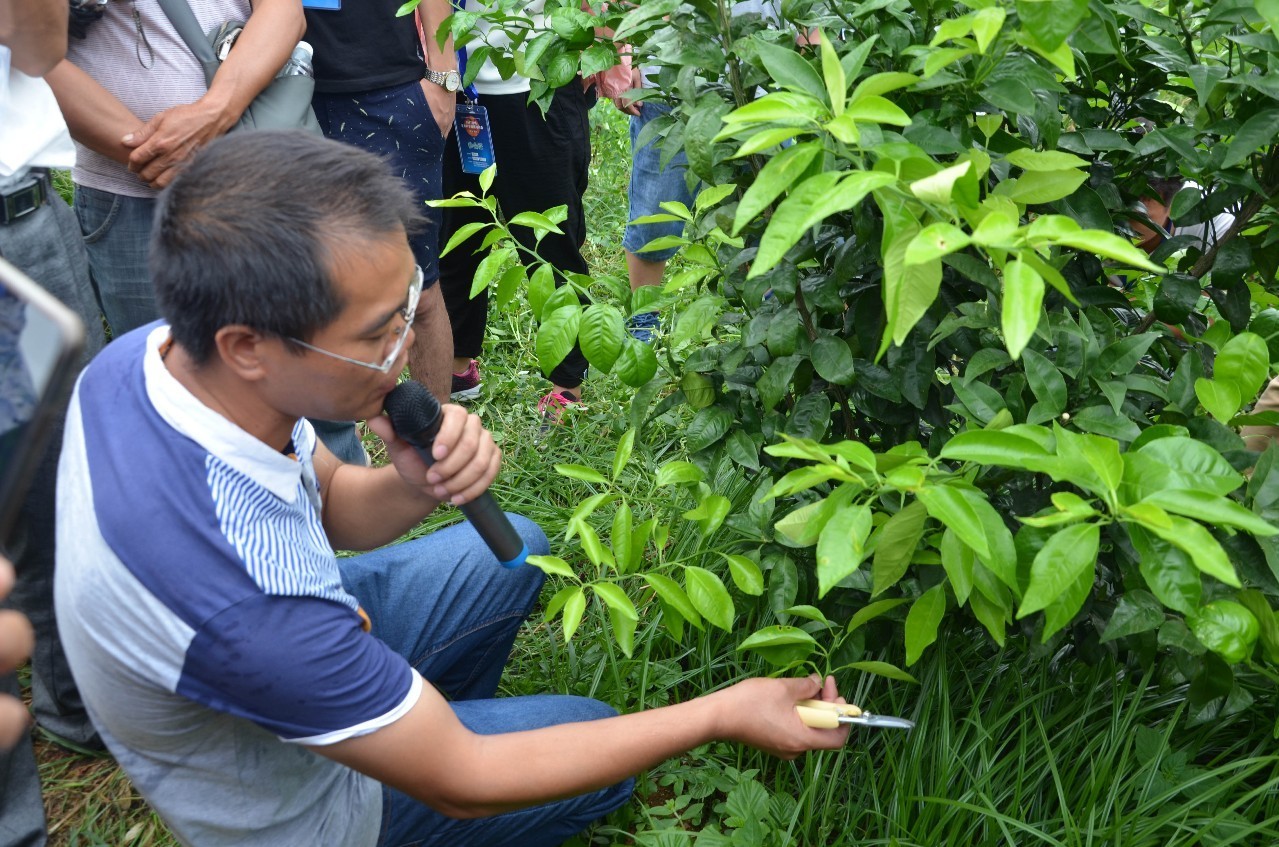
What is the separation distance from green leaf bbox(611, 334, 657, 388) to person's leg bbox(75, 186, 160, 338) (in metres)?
1.28

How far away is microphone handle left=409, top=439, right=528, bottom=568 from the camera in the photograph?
5.91 ft

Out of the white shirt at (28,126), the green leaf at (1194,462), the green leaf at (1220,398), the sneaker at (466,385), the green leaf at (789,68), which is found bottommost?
the sneaker at (466,385)

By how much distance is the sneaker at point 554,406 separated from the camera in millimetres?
3520

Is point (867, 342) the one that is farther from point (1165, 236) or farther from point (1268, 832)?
point (1268, 832)

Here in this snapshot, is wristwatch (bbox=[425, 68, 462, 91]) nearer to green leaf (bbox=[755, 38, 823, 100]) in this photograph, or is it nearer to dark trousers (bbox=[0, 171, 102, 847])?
dark trousers (bbox=[0, 171, 102, 847])

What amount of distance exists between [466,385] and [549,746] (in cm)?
235

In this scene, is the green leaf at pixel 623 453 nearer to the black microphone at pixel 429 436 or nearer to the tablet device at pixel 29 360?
the black microphone at pixel 429 436

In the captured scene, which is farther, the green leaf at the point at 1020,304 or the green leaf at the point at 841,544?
the green leaf at the point at 841,544

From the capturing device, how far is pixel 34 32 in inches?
80.0

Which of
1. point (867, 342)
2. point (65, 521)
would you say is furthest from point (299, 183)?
point (867, 342)

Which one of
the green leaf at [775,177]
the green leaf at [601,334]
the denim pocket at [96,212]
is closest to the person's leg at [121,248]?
the denim pocket at [96,212]

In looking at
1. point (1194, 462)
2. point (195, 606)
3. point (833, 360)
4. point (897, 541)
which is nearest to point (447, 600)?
point (195, 606)

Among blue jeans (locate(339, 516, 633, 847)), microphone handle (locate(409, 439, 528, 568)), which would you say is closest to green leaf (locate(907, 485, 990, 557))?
microphone handle (locate(409, 439, 528, 568))

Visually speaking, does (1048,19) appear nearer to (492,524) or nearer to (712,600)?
(712,600)
